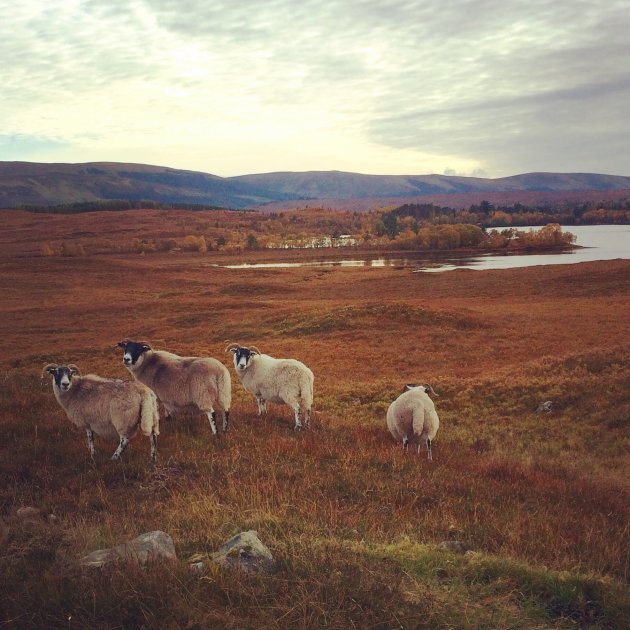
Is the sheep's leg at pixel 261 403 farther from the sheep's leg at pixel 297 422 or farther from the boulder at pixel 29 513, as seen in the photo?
the boulder at pixel 29 513

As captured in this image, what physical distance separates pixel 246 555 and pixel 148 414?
17.2 ft

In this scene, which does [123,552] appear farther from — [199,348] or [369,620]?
[199,348]

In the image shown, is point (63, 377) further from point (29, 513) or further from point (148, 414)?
point (29, 513)

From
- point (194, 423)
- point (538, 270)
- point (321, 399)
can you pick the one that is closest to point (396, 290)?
point (538, 270)

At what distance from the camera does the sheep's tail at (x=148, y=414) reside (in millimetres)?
9414

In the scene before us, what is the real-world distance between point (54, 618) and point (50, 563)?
106 cm

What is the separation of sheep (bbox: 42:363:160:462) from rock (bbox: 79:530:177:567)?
4.22m

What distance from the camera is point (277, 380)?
551 inches

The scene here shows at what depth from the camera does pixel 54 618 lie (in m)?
4.02

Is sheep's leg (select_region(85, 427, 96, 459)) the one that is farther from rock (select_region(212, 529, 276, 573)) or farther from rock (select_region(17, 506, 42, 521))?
rock (select_region(212, 529, 276, 573))

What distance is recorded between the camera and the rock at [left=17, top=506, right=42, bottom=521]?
6.56 metres

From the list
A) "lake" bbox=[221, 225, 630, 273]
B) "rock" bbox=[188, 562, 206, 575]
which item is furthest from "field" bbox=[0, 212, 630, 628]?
"lake" bbox=[221, 225, 630, 273]

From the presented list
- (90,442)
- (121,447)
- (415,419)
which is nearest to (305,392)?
(415,419)

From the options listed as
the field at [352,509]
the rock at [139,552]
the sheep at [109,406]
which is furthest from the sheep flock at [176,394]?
the rock at [139,552]
